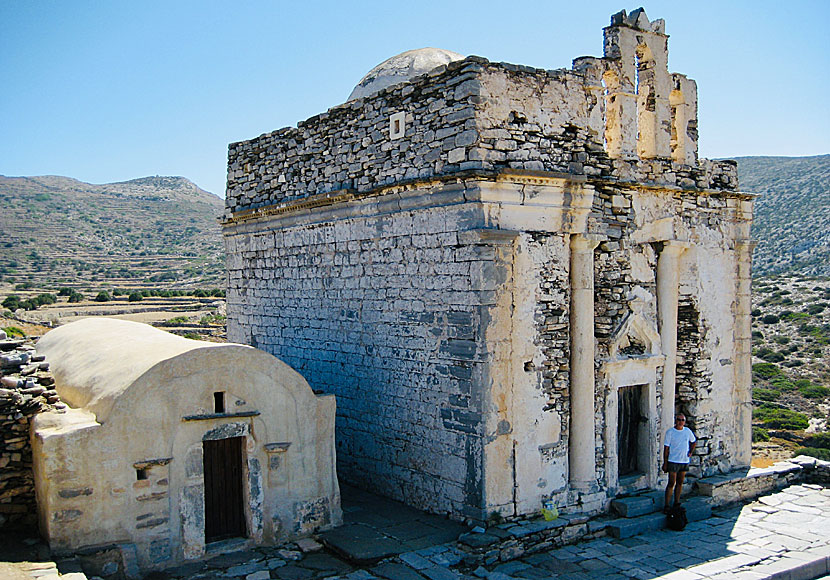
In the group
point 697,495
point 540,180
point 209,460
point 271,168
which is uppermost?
point 271,168

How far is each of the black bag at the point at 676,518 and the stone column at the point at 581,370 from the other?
127 cm

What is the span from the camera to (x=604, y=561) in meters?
8.22

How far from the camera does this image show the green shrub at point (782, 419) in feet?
72.0

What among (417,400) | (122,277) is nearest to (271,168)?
(417,400)

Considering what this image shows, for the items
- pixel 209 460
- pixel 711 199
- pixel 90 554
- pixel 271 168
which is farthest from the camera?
pixel 271 168

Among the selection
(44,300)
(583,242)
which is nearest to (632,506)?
(583,242)

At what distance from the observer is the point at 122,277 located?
157ft

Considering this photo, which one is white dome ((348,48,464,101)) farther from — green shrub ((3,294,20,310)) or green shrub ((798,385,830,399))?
green shrub ((3,294,20,310))

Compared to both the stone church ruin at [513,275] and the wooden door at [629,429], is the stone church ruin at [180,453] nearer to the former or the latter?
the stone church ruin at [513,275]

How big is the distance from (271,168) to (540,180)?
204 inches

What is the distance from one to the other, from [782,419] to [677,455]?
1515cm

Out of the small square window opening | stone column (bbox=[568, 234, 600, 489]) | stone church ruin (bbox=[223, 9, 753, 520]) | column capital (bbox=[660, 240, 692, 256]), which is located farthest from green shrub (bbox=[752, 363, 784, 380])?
the small square window opening

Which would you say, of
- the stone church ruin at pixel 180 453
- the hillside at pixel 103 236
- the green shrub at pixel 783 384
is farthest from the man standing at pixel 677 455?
the hillside at pixel 103 236

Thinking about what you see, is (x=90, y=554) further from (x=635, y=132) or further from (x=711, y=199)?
(x=711, y=199)
